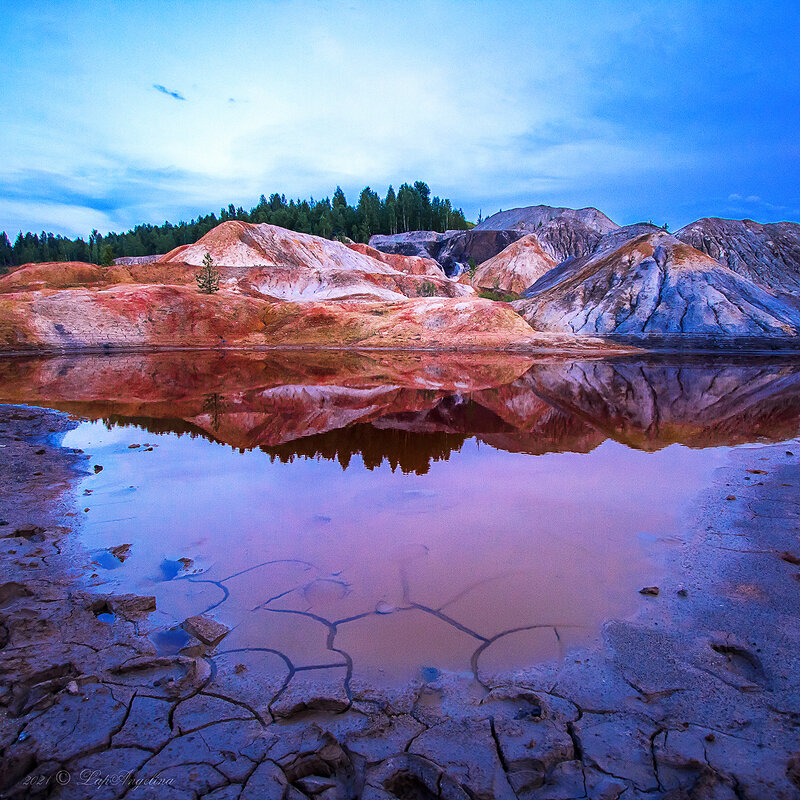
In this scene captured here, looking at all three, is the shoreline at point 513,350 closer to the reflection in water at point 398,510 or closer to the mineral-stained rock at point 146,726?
the reflection in water at point 398,510

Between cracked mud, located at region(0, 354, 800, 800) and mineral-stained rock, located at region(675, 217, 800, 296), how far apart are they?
90.8 metres

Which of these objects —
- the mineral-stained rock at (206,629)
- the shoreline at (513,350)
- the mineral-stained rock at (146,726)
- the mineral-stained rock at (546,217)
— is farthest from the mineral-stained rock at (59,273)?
the mineral-stained rock at (546,217)

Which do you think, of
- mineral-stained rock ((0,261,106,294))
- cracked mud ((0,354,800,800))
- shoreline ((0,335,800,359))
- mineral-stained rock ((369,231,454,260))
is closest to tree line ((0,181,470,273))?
mineral-stained rock ((369,231,454,260))

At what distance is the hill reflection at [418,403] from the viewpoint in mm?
13844

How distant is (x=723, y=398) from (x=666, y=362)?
18.8 meters

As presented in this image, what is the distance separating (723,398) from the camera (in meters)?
21.3

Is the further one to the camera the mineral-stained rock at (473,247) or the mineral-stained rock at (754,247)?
the mineral-stained rock at (473,247)

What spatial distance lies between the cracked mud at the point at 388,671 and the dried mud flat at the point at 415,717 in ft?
0.05

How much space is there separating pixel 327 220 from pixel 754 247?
8557 cm

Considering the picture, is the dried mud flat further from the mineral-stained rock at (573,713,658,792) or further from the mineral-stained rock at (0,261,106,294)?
the mineral-stained rock at (0,261,106,294)

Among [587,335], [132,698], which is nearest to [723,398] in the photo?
[132,698]

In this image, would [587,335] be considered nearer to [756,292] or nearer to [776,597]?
[756,292]

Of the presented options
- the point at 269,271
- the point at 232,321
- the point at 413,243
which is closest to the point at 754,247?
the point at 413,243

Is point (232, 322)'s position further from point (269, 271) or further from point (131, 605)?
point (131, 605)
